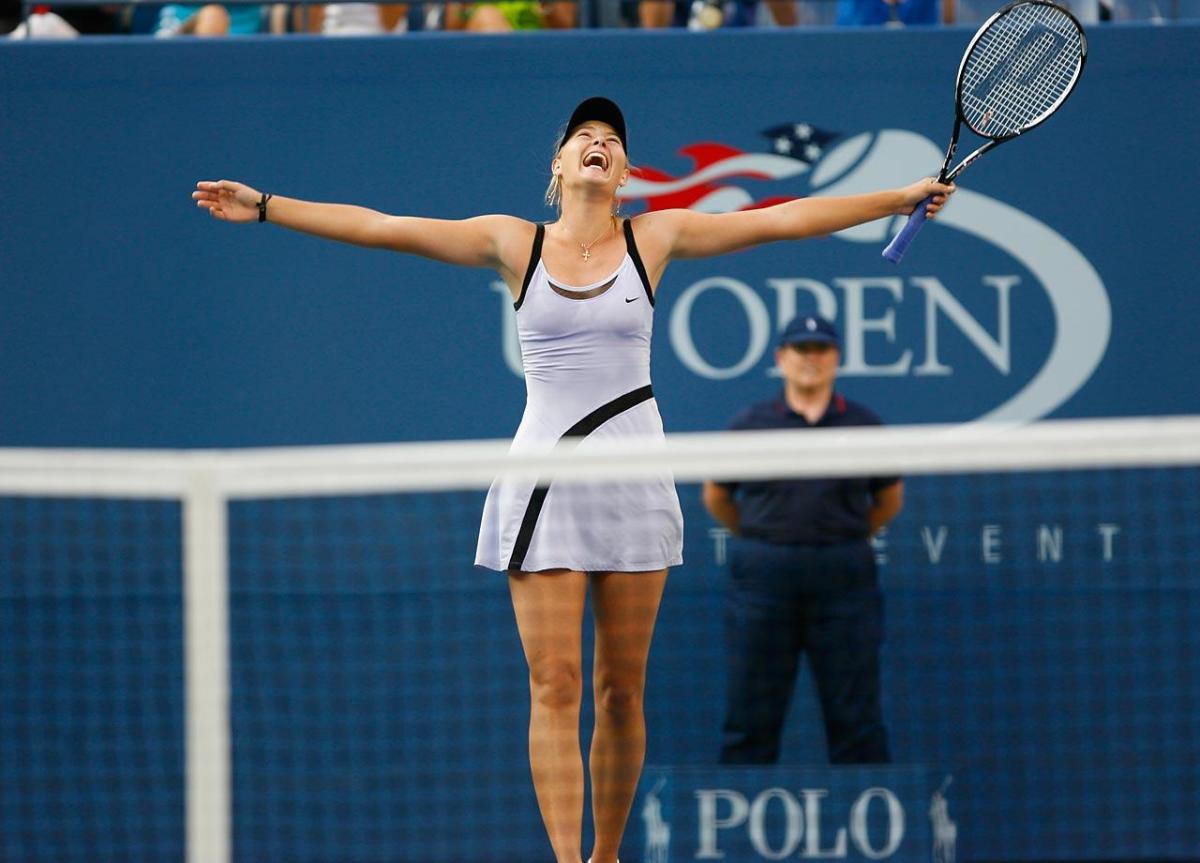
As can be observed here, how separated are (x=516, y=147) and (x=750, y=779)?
243cm

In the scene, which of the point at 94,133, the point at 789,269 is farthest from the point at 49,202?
the point at 789,269

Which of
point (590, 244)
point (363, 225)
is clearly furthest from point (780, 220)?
point (363, 225)

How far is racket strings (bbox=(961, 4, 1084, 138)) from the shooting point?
16.0ft

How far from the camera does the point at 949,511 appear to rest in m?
6.21

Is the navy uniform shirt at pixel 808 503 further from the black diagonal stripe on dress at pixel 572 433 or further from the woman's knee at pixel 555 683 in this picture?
the woman's knee at pixel 555 683

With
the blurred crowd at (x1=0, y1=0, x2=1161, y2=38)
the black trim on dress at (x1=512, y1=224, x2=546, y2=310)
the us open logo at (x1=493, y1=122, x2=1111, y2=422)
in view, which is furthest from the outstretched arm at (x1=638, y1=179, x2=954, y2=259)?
the blurred crowd at (x1=0, y1=0, x2=1161, y2=38)

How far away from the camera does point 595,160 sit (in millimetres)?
4270

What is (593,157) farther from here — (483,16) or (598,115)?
(483,16)

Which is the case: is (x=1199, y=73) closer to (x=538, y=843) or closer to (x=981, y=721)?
(x=981, y=721)

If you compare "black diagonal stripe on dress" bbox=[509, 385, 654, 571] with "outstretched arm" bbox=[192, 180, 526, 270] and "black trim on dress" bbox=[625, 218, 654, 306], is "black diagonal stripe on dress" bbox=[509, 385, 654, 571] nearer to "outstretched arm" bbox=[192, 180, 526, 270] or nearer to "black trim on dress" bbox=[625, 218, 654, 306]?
"black trim on dress" bbox=[625, 218, 654, 306]

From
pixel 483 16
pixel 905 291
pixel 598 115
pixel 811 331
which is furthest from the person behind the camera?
pixel 483 16

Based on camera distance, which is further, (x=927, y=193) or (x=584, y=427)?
(x=927, y=193)

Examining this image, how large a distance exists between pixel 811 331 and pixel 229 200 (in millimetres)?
2201

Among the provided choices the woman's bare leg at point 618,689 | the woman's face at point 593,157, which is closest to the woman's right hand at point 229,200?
the woman's face at point 593,157
